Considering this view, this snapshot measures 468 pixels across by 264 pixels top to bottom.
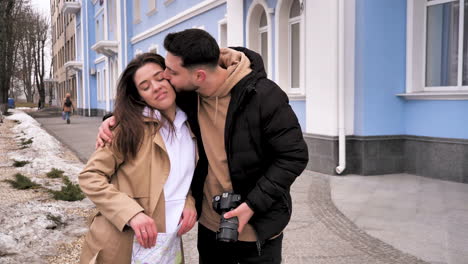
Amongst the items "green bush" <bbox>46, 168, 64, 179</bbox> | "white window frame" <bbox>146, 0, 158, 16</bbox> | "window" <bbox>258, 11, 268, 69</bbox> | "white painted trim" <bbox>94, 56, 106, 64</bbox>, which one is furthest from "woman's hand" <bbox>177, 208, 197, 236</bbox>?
"white painted trim" <bbox>94, 56, 106, 64</bbox>

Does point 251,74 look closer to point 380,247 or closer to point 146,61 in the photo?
point 146,61

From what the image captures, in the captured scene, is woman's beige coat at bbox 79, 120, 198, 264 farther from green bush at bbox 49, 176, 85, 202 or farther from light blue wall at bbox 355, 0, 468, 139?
light blue wall at bbox 355, 0, 468, 139

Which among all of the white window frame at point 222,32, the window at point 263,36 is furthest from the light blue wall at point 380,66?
the white window frame at point 222,32

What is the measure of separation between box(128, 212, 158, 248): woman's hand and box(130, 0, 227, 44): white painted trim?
1162 centimetres

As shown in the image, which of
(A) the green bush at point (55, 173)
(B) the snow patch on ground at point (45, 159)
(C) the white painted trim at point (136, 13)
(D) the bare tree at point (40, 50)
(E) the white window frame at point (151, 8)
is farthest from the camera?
(D) the bare tree at point (40, 50)

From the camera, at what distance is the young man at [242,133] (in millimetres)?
1921

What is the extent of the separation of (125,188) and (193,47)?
0.66 meters

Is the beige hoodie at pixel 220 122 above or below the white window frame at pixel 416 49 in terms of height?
below

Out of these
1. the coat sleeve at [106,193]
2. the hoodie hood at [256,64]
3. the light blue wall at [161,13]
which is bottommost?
the coat sleeve at [106,193]

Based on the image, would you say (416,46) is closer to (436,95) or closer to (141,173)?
(436,95)

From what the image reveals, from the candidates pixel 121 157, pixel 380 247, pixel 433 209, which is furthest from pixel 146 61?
pixel 433 209

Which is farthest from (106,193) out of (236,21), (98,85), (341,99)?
(98,85)

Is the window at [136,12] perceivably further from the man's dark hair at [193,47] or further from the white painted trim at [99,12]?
the man's dark hair at [193,47]

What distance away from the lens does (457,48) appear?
24.8ft
